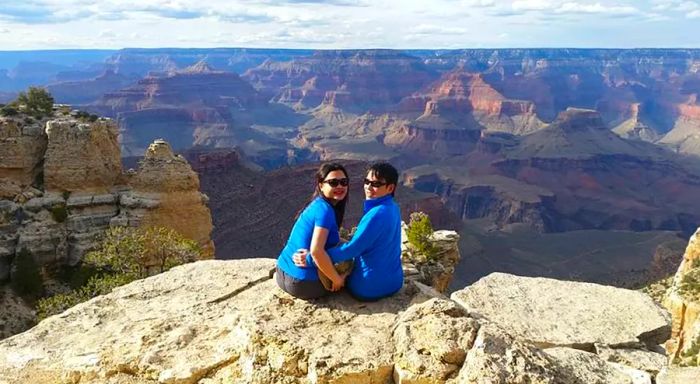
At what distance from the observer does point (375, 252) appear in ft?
27.3

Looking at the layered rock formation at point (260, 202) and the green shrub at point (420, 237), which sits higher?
the green shrub at point (420, 237)

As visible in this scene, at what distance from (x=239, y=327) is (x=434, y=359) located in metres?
2.92

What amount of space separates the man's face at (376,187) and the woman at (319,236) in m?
0.34

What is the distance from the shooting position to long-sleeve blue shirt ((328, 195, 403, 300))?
8.12 metres

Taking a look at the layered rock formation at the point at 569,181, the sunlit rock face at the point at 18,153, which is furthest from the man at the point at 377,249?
the layered rock formation at the point at 569,181

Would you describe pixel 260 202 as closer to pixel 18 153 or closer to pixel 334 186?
pixel 18 153

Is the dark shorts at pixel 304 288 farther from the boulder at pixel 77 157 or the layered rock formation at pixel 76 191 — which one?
the boulder at pixel 77 157

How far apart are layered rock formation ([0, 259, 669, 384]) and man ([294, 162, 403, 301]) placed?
262 millimetres

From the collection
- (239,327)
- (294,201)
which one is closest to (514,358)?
(239,327)

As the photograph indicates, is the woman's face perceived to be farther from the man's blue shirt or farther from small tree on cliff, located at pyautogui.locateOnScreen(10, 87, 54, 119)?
small tree on cliff, located at pyautogui.locateOnScreen(10, 87, 54, 119)

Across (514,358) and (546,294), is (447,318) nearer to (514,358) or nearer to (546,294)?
(514,358)

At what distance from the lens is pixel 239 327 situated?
26.5 feet

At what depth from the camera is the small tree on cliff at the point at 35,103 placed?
34.0m

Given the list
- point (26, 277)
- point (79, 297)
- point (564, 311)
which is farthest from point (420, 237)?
point (26, 277)
